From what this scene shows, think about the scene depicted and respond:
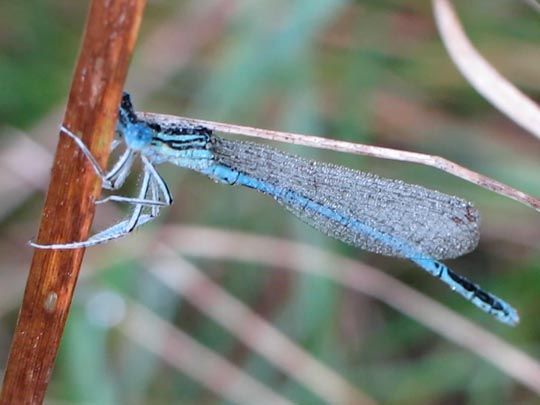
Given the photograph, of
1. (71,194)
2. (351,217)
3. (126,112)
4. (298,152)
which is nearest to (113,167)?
(126,112)

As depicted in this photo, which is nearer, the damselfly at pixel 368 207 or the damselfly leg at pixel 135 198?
the damselfly leg at pixel 135 198

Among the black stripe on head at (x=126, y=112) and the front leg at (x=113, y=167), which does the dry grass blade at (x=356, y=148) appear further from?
the front leg at (x=113, y=167)

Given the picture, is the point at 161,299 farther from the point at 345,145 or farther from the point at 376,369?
the point at 345,145


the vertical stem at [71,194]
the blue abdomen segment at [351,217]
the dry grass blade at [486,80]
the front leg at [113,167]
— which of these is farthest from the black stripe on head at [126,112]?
the dry grass blade at [486,80]

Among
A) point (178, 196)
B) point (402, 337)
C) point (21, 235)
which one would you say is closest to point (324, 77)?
point (178, 196)

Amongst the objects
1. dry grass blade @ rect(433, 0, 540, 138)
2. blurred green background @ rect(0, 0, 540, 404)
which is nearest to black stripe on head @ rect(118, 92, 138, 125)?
dry grass blade @ rect(433, 0, 540, 138)

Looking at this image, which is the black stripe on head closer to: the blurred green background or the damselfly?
the damselfly

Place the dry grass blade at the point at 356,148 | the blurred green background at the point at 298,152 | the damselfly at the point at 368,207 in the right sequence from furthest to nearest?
1. the blurred green background at the point at 298,152
2. the damselfly at the point at 368,207
3. the dry grass blade at the point at 356,148
